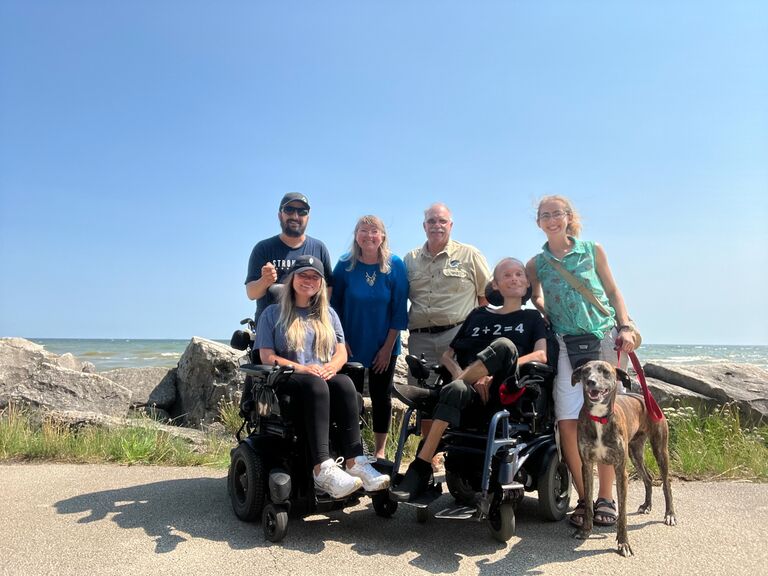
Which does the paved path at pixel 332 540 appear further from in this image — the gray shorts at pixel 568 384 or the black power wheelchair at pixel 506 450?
the gray shorts at pixel 568 384

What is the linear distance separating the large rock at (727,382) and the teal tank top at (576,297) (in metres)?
3.43

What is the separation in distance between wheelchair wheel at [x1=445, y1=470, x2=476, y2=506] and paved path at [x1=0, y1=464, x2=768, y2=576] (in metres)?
0.20

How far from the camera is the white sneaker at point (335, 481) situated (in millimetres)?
3451

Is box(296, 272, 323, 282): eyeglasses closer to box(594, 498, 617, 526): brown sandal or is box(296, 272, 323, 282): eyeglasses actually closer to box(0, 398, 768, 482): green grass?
box(0, 398, 768, 482): green grass

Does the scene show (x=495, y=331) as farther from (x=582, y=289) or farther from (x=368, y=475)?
(x=368, y=475)

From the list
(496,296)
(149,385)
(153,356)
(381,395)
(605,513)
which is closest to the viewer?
(605,513)

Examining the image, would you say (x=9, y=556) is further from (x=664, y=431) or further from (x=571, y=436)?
(x=664, y=431)

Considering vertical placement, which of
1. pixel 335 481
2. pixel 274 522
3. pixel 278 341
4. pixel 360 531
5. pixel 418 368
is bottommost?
pixel 360 531

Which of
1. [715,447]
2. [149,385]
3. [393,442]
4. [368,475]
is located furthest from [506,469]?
[149,385]

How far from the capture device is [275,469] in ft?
12.0

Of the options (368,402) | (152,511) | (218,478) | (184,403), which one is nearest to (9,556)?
(152,511)

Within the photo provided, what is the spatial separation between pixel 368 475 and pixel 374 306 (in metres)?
1.63

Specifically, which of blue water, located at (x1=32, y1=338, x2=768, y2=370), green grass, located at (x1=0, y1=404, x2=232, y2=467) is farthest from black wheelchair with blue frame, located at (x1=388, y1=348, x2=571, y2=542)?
blue water, located at (x1=32, y1=338, x2=768, y2=370)

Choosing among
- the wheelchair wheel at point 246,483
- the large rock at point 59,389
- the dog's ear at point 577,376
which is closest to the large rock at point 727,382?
the dog's ear at point 577,376
